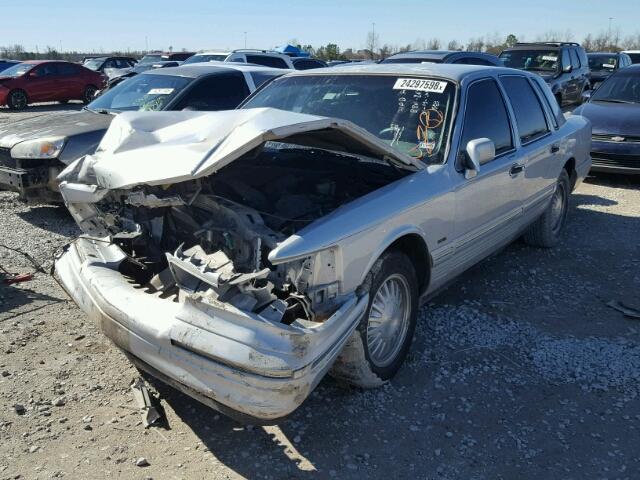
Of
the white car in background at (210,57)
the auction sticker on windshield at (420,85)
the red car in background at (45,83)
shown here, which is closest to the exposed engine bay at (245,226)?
the auction sticker on windshield at (420,85)

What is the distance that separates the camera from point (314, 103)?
4473 millimetres

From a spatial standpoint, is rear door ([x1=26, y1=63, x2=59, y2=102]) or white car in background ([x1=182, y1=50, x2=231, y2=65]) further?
rear door ([x1=26, y1=63, x2=59, y2=102])

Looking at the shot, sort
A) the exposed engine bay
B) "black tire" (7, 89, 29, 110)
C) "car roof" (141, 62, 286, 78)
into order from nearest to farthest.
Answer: the exposed engine bay < "car roof" (141, 62, 286, 78) < "black tire" (7, 89, 29, 110)

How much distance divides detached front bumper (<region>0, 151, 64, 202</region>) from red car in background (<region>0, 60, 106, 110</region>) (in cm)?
1513

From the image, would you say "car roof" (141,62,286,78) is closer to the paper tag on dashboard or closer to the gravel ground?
the paper tag on dashboard

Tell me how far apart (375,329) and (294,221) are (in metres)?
0.76

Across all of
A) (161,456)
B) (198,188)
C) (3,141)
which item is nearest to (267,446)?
(161,456)

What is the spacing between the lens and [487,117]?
14.6 ft

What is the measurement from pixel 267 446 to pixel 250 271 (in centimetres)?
87

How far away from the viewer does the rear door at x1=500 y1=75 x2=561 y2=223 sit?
16.2 feet

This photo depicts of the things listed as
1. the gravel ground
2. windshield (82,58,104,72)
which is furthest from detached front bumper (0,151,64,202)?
windshield (82,58,104,72)

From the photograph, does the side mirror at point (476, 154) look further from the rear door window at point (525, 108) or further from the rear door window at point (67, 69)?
the rear door window at point (67, 69)

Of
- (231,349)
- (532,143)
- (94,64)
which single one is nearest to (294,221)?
(231,349)

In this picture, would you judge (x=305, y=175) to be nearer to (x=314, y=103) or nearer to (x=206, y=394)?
(x=314, y=103)
